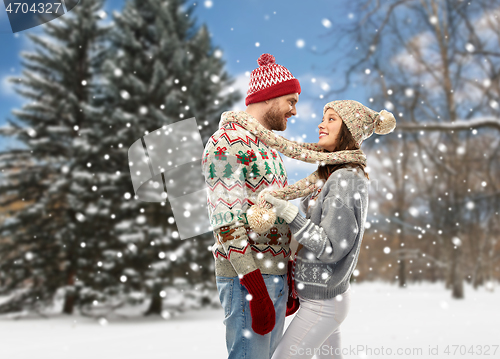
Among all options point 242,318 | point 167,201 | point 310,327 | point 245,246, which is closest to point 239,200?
point 245,246

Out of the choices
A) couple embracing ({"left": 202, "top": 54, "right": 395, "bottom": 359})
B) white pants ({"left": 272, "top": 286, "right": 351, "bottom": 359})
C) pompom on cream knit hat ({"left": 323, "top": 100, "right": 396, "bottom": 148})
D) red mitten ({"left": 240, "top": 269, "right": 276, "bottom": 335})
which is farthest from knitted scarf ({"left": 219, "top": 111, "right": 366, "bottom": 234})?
white pants ({"left": 272, "top": 286, "right": 351, "bottom": 359})

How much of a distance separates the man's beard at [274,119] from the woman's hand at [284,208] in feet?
1.90

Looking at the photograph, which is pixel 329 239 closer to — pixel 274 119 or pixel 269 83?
pixel 274 119

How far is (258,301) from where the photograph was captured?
5.99ft

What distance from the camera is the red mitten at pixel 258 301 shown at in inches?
71.9

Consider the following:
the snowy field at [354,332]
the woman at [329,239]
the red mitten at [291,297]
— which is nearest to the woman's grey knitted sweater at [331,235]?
the woman at [329,239]

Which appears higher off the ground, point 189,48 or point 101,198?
point 189,48

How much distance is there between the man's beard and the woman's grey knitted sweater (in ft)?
1.63

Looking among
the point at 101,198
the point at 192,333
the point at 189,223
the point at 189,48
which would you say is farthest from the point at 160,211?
the point at 189,48

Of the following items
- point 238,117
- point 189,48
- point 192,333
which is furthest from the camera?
point 189,48

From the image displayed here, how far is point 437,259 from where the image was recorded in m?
7.68

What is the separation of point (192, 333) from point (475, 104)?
669cm

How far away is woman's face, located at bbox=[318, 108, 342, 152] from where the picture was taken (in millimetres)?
2113

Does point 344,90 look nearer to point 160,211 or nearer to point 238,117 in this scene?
point 160,211
